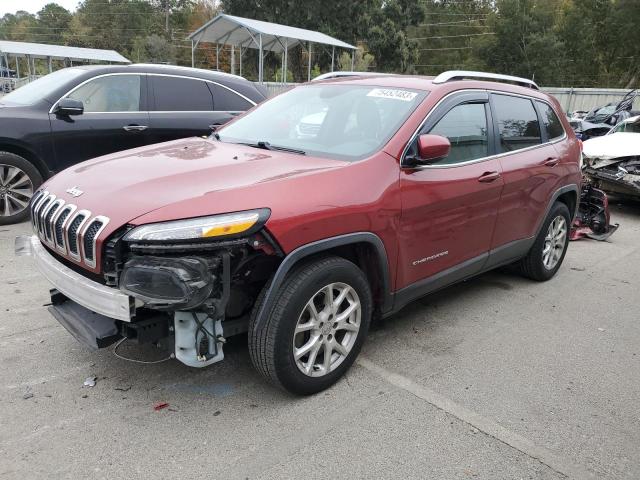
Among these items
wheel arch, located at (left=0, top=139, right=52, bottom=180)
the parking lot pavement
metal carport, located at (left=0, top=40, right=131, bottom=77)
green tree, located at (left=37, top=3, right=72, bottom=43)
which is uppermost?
green tree, located at (left=37, top=3, right=72, bottom=43)

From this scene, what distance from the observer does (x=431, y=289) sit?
381 centimetres

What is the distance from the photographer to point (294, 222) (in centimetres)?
277

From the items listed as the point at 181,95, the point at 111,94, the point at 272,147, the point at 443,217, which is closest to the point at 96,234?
the point at 272,147

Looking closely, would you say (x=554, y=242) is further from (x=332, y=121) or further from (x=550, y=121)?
(x=332, y=121)

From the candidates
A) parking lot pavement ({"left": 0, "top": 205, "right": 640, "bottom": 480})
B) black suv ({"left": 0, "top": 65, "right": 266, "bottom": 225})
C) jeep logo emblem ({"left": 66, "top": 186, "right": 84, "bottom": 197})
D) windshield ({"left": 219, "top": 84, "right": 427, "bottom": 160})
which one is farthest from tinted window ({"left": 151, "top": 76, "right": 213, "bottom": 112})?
jeep logo emblem ({"left": 66, "top": 186, "right": 84, "bottom": 197})

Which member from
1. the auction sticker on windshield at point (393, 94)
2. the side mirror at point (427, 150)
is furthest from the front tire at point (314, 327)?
the auction sticker on windshield at point (393, 94)

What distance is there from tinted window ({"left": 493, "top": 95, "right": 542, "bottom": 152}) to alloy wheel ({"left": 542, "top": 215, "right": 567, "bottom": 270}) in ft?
3.04

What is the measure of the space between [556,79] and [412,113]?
173ft

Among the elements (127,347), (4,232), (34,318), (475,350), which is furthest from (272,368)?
(4,232)

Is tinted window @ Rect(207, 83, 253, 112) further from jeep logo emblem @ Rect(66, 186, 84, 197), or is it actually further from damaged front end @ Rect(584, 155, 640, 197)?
damaged front end @ Rect(584, 155, 640, 197)

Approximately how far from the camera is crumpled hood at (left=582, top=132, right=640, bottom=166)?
893 cm

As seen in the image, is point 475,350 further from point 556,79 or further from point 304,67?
point 556,79

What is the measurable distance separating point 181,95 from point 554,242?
4755 mm

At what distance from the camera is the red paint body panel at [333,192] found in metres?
2.71
